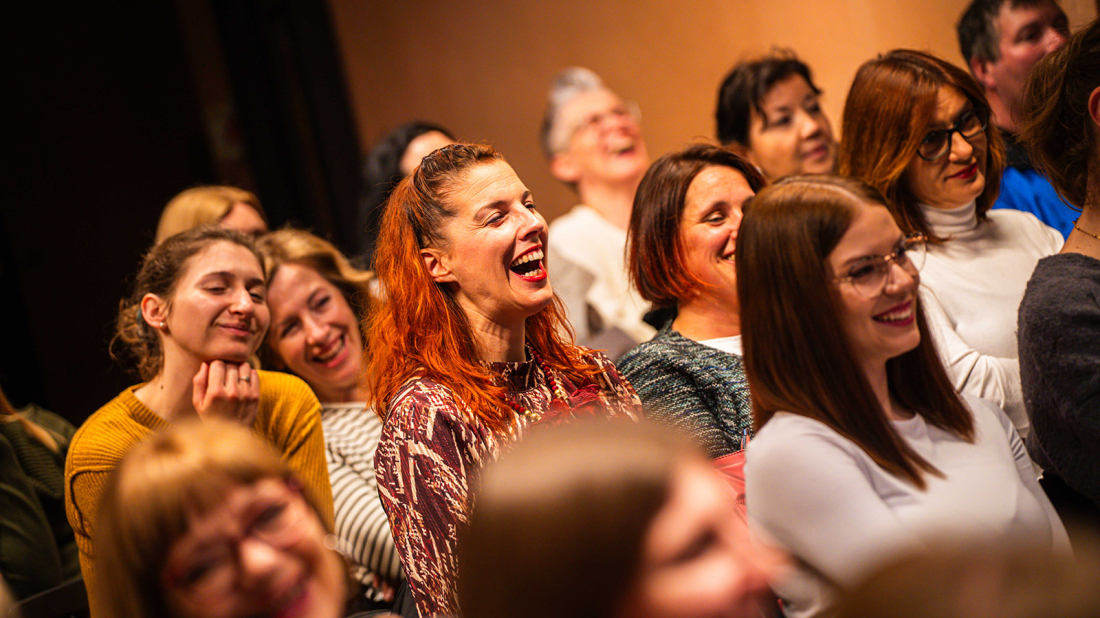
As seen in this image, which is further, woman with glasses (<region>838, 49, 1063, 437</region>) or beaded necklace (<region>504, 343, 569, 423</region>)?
woman with glasses (<region>838, 49, 1063, 437</region>)

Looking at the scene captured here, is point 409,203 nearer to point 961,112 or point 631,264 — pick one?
point 631,264

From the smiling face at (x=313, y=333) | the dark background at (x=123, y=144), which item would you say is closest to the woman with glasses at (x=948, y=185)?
the smiling face at (x=313, y=333)

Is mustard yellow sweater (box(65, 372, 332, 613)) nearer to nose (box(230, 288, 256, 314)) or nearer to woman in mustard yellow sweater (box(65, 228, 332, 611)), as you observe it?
woman in mustard yellow sweater (box(65, 228, 332, 611))

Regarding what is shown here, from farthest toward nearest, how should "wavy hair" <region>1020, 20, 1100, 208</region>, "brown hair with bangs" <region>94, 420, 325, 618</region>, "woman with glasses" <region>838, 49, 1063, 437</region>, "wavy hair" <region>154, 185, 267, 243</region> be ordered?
"wavy hair" <region>154, 185, 267, 243</region> → "woman with glasses" <region>838, 49, 1063, 437</region> → "wavy hair" <region>1020, 20, 1100, 208</region> → "brown hair with bangs" <region>94, 420, 325, 618</region>

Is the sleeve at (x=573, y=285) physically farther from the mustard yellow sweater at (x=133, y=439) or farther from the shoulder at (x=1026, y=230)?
the shoulder at (x=1026, y=230)

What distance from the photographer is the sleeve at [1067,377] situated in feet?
5.34

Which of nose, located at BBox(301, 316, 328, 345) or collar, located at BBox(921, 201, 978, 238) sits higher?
collar, located at BBox(921, 201, 978, 238)

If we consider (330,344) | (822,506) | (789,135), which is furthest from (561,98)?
(822,506)

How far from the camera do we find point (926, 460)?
5.04 feet

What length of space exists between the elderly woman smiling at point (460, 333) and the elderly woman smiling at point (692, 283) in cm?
19

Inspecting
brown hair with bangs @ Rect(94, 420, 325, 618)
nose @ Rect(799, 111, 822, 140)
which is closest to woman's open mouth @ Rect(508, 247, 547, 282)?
brown hair with bangs @ Rect(94, 420, 325, 618)

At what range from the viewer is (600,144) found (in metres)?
3.65

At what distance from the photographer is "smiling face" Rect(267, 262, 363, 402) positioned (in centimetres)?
262

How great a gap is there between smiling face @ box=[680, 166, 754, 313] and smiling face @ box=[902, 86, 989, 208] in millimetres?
433
